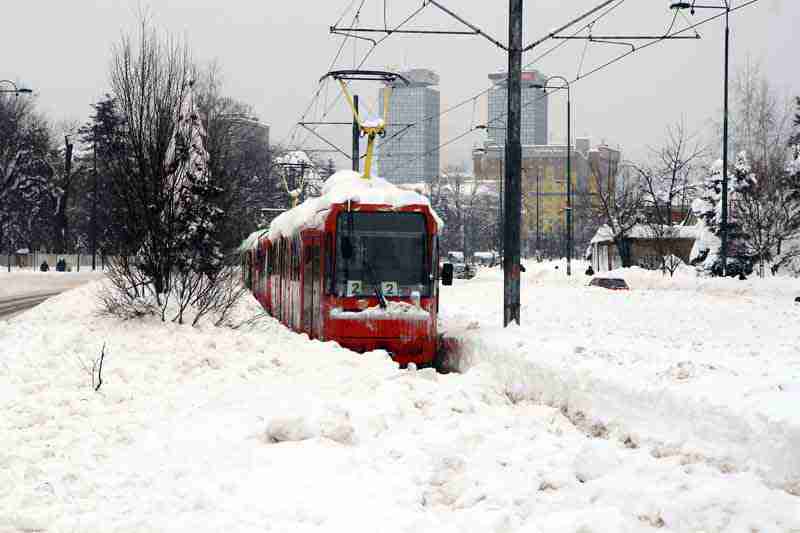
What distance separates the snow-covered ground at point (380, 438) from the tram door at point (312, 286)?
1224 millimetres

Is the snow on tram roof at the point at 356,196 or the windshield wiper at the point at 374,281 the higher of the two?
the snow on tram roof at the point at 356,196

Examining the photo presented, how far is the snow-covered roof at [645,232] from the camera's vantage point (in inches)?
2053

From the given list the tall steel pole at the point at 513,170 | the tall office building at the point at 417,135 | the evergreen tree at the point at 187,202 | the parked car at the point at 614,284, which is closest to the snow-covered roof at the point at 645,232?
the parked car at the point at 614,284

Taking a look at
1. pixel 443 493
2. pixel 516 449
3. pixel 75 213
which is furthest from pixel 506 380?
pixel 75 213

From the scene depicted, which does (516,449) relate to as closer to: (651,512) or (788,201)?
(651,512)

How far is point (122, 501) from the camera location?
267 inches

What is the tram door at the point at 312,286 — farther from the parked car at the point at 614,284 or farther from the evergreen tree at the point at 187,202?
the parked car at the point at 614,284

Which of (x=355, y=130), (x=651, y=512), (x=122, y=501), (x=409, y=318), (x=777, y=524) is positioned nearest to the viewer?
(x=777, y=524)

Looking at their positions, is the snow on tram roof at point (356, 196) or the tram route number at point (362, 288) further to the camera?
the snow on tram roof at point (356, 196)

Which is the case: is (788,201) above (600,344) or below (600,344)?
above

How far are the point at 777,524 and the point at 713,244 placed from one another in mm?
53179

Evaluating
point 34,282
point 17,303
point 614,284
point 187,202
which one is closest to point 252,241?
point 17,303

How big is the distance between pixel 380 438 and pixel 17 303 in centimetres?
2801

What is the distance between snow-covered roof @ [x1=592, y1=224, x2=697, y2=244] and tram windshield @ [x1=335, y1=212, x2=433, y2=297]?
37.1 meters
